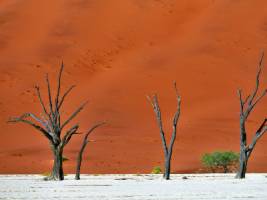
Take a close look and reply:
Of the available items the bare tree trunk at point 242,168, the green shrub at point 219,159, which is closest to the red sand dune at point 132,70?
the green shrub at point 219,159

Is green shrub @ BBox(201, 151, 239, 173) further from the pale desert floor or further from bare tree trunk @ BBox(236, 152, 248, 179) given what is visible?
the pale desert floor

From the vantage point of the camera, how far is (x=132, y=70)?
208 ft

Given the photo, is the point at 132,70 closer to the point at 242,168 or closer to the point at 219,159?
the point at 219,159

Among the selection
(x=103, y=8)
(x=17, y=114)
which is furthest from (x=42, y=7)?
(x=17, y=114)

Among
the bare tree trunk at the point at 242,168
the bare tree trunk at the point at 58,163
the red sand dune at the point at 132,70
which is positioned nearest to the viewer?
the bare tree trunk at the point at 58,163

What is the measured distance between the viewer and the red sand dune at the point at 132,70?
46.9 meters

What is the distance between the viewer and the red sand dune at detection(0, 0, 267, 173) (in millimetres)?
46938

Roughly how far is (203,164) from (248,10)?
34177mm

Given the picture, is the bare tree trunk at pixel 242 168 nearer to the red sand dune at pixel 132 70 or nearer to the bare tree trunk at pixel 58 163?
the bare tree trunk at pixel 58 163

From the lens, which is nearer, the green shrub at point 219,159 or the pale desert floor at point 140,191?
the pale desert floor at point 140,191

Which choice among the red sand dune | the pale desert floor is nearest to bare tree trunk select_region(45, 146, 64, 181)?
the pale desert floor

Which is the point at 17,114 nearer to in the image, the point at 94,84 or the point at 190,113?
the point at 94,84

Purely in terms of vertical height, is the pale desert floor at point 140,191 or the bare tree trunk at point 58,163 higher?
the bare tree trunk at point 58,163

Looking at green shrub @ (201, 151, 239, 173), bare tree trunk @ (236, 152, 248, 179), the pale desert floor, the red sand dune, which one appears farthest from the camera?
the red sand dune
